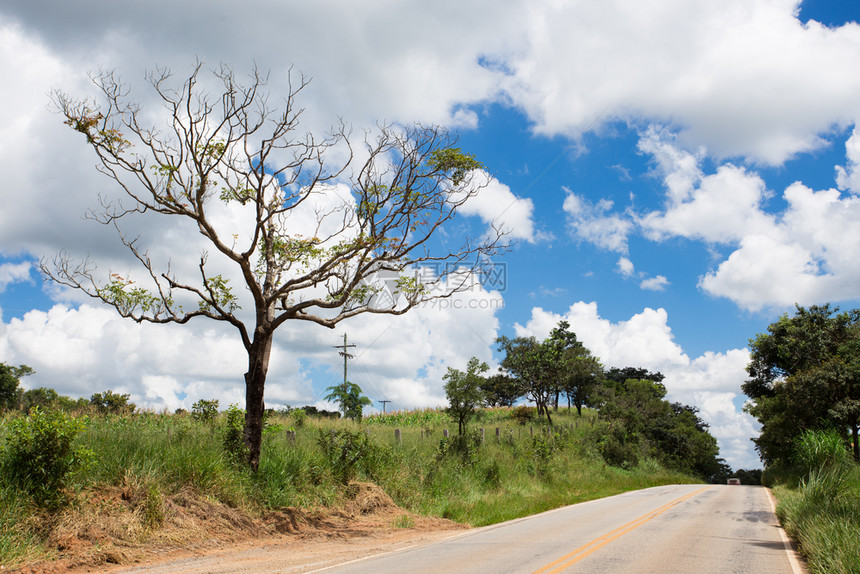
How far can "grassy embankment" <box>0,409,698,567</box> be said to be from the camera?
10.3 metres

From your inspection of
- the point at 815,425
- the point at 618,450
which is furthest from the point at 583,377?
the point at 815,425

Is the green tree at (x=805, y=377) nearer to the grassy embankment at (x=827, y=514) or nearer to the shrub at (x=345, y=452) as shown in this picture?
the grassy embankment at (x=827, y=514)

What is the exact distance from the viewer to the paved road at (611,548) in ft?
29.8

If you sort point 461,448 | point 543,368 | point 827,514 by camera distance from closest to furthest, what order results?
point 827,514 < point 461,448 < point 543,368

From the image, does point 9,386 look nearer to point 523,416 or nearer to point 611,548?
point 523,416

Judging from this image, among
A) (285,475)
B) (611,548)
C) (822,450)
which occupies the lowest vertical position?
(611,548)

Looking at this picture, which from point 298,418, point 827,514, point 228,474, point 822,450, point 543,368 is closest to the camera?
point 827,514

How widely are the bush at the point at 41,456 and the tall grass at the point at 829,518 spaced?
1227cm

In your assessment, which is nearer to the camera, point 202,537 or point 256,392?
point 202,537

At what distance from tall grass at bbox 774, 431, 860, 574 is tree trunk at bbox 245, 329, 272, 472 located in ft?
37.7

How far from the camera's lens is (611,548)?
10.8 metres

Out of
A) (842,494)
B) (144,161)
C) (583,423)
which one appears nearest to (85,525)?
(144,161)

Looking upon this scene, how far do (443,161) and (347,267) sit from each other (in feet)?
13.6

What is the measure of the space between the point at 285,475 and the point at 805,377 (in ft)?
78.6
